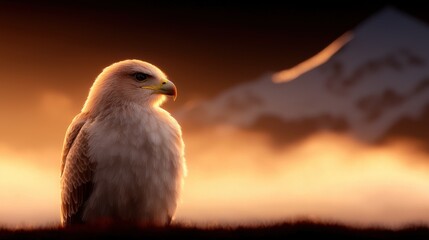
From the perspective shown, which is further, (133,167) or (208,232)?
(133,167)

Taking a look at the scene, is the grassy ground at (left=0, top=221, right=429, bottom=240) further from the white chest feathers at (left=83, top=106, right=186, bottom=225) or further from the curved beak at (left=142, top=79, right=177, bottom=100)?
the curved beak at (left=142, top=79, right=177, bottom=100)

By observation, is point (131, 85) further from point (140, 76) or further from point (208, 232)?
point (208, 232)

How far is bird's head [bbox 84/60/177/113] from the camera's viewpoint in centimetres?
1077

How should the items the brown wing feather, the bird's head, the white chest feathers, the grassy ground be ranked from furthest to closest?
the bird's head, the brown wing feather, the white chest feathers, the grassy ground

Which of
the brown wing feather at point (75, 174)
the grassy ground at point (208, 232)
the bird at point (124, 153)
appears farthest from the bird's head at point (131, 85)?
the grassy ground at point (208, 232)

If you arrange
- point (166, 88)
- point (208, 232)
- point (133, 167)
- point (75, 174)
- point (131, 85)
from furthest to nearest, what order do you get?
point (166, 88) < point (131, 85) < point (75, 174) < point (133, 167) < point (208, 232)

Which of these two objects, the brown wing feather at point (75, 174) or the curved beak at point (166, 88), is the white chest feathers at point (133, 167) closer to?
the brown wing feather at point (75, 174)

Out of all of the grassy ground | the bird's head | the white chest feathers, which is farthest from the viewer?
the bird's head

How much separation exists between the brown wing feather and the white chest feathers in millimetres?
166

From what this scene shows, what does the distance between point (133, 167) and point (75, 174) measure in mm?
1110

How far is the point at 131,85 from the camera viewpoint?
10836mm

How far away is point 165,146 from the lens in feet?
34.0

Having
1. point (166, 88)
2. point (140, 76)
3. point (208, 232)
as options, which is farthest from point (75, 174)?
point (208, 232)

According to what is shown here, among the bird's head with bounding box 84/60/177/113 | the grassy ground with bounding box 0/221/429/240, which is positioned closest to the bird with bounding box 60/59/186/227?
the bird's head with bounding box 84/60/177/113
